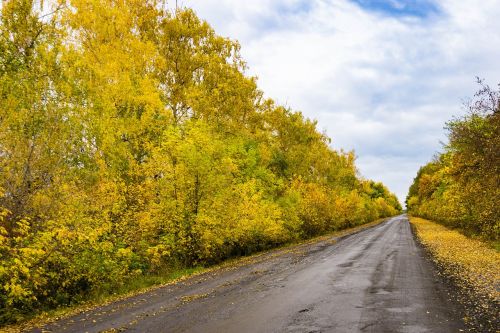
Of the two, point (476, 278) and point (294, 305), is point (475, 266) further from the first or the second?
point (294, 305)

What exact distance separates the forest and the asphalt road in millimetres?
2163

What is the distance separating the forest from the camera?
1191 centimetres

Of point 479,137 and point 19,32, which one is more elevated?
point 19,32


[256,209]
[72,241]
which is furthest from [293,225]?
[72,241]

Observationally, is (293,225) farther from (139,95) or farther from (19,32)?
(19,32)

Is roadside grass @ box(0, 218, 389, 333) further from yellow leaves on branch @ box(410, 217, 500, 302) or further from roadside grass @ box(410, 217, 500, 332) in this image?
yellow leaves on branch @ box(410, 217, 500, 302)

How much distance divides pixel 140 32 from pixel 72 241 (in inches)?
697

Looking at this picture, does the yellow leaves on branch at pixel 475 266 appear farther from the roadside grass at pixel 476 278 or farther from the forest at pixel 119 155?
the forest at pixel 119 155

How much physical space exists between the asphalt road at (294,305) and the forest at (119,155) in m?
2.16

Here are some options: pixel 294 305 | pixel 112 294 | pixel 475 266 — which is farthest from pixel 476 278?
pixel 112 294

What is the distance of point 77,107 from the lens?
14.1 metres

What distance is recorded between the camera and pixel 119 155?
20531 mm

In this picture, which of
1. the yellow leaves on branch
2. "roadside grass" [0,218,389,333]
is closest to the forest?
"roadside grass" [0,218,389,333]

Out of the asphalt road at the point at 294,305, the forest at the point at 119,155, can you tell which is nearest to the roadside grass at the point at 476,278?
the asphalt road at the point at 294,305
